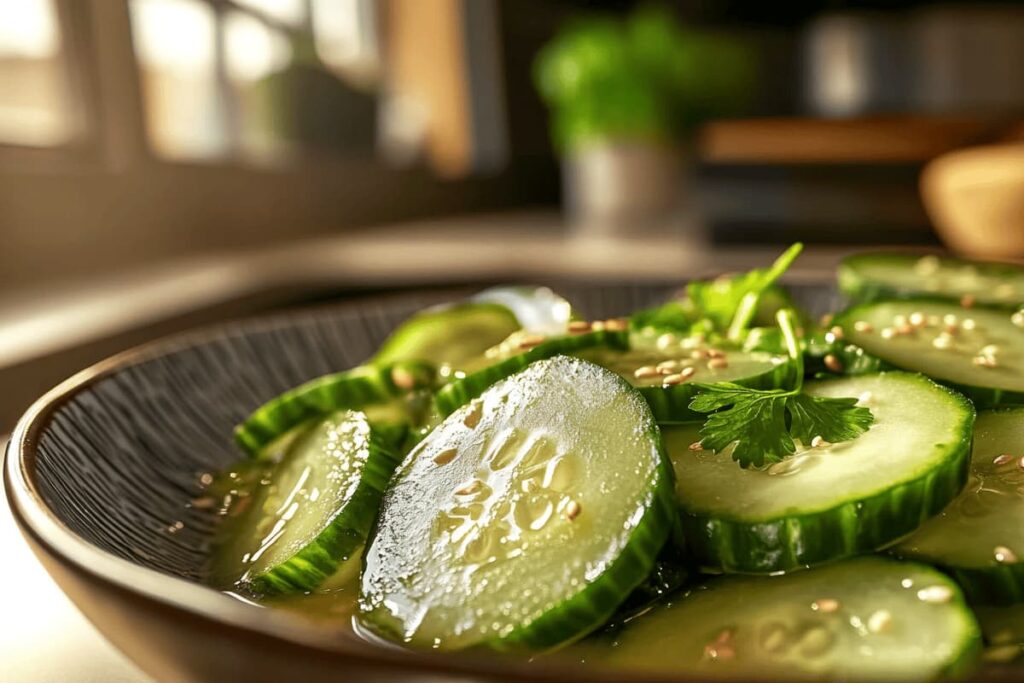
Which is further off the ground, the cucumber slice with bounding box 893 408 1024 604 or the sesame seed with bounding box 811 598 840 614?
the cucumber slice with bounding box 893 408 1024 604

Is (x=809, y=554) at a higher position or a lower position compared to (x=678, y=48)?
lower

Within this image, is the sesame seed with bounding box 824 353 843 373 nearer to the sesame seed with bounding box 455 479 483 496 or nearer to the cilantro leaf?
the cilantro leaf

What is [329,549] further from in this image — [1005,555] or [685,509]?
[1005,555]

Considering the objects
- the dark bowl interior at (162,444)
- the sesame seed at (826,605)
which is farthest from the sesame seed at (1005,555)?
the dark bowl interior at (162,444)

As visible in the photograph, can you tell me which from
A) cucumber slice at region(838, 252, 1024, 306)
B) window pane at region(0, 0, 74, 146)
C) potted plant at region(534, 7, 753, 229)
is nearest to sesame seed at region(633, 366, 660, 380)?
cucumber slice at region(838, 252, 1024, 306)

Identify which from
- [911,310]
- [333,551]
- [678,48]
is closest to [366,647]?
[333,551]

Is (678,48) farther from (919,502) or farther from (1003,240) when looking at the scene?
(919,502)

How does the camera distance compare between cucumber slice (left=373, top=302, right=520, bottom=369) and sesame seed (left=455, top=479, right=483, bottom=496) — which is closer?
sesame seed (left=455, top=479, right=483, bottom=496)
